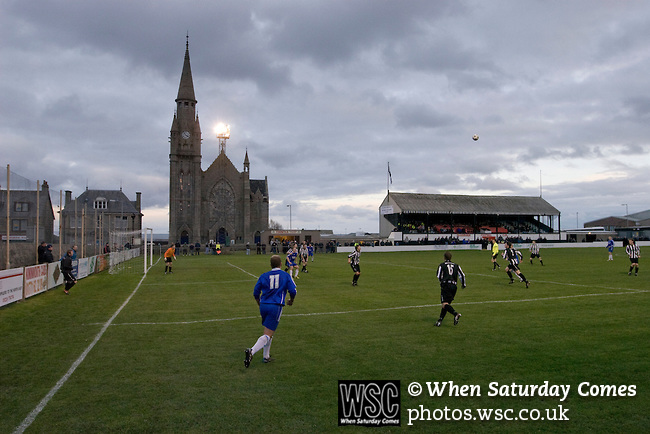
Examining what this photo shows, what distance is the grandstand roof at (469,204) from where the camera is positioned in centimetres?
7975

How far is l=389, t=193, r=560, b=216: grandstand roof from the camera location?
7975 cm

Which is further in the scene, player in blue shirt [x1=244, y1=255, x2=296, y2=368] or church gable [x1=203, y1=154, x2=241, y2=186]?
church gable [x1=203, y1=154, x2=241, y2=186]

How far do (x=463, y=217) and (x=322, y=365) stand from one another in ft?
280

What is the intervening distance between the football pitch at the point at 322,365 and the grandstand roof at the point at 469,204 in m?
64.1

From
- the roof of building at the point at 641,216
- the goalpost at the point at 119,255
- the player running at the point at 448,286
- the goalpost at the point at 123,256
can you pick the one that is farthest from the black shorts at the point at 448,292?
the roof of building at the point at 641,216

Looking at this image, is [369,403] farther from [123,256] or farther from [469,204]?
[469,204]

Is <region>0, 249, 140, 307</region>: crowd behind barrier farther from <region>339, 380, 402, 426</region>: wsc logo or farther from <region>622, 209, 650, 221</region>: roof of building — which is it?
<region>622, 209, 650, 221</region>: roof of building

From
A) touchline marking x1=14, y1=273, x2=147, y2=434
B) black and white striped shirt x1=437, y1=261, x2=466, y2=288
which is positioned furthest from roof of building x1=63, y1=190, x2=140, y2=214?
black and white striped shirt x1=437, y1=261, x2=466, y2=288

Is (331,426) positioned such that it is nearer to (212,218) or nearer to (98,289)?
(98,289)

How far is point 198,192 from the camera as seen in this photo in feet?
284

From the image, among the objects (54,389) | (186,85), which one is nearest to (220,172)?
(186,85)

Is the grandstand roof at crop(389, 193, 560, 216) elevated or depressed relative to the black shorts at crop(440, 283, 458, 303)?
elevated

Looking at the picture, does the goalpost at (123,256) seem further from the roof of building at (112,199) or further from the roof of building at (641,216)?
the roof of building at (641,216)

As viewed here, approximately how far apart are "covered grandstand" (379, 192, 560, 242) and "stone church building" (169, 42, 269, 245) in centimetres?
2759
